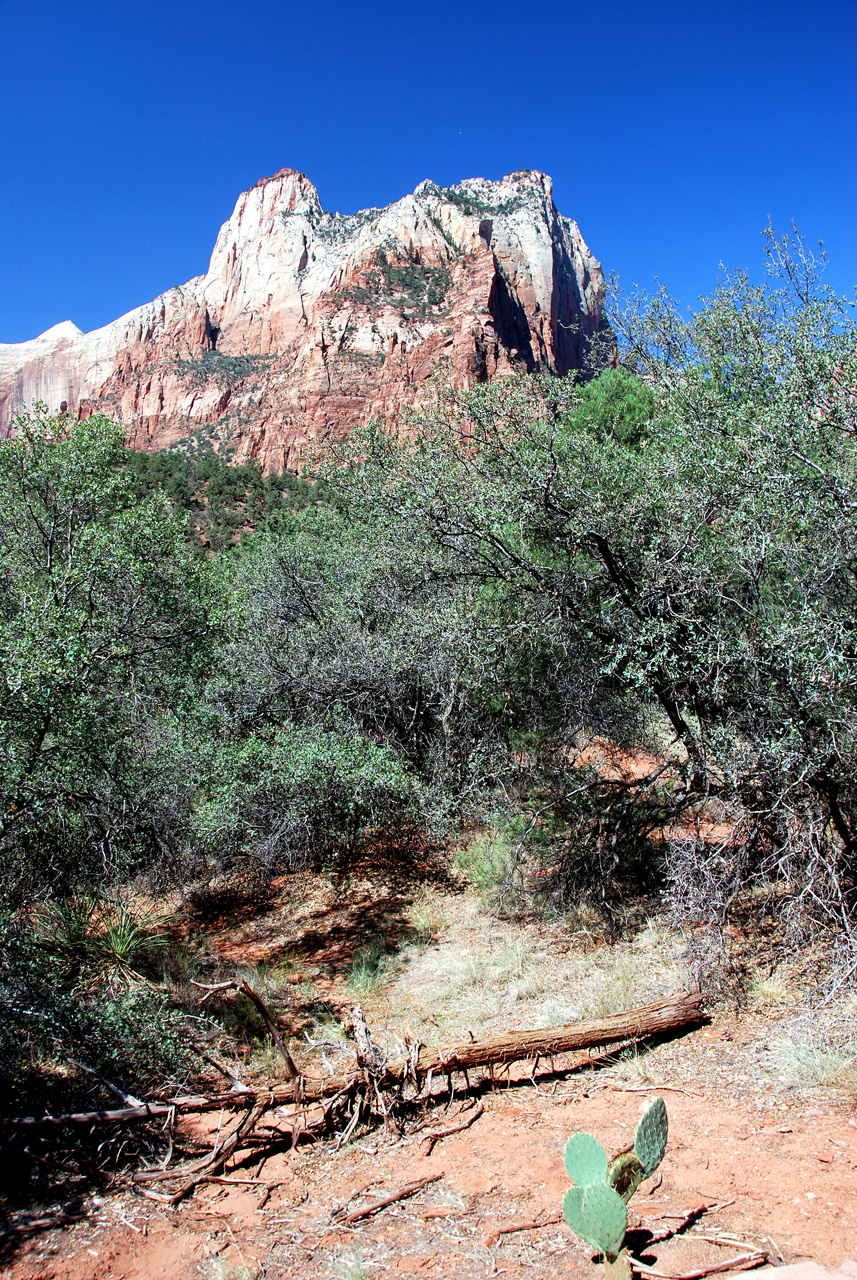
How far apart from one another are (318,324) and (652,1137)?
67.4 meters

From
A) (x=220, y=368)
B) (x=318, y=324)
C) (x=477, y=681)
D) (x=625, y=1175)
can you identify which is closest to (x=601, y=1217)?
(x=625, y=1175)

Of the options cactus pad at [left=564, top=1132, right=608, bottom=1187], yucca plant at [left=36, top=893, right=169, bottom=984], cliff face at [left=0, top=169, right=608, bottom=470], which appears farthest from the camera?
cliff face at [left=0, top=169, right=608, bottom=470]

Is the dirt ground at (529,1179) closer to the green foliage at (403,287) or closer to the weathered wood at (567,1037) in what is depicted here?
the weathered wood at (567,1037)

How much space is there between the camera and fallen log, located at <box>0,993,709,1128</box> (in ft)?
13.7

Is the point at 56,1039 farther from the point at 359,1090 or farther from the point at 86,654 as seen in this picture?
the point at 86,654

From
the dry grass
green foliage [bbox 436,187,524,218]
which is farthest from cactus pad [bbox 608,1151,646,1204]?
green foliage [bbox 436,187,524,218]

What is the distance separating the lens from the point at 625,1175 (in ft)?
9.53

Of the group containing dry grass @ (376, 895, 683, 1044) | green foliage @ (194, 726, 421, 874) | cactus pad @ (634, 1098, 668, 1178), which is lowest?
dry grass @ (376, 895, 683, 1044)

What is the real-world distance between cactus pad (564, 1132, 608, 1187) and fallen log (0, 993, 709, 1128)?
179 centimetres

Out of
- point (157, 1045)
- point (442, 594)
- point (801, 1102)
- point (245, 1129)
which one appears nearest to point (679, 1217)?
point (801, 1102)

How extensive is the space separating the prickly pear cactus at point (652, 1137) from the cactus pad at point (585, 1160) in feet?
0.67

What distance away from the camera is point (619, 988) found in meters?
5.39

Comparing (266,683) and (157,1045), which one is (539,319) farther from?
(157,1045)

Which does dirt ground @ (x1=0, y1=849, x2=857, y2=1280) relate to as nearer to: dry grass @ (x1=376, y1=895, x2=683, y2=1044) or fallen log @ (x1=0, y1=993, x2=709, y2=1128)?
dry grass @ (x1=376, y1=895, x2=683, y2=1044)
